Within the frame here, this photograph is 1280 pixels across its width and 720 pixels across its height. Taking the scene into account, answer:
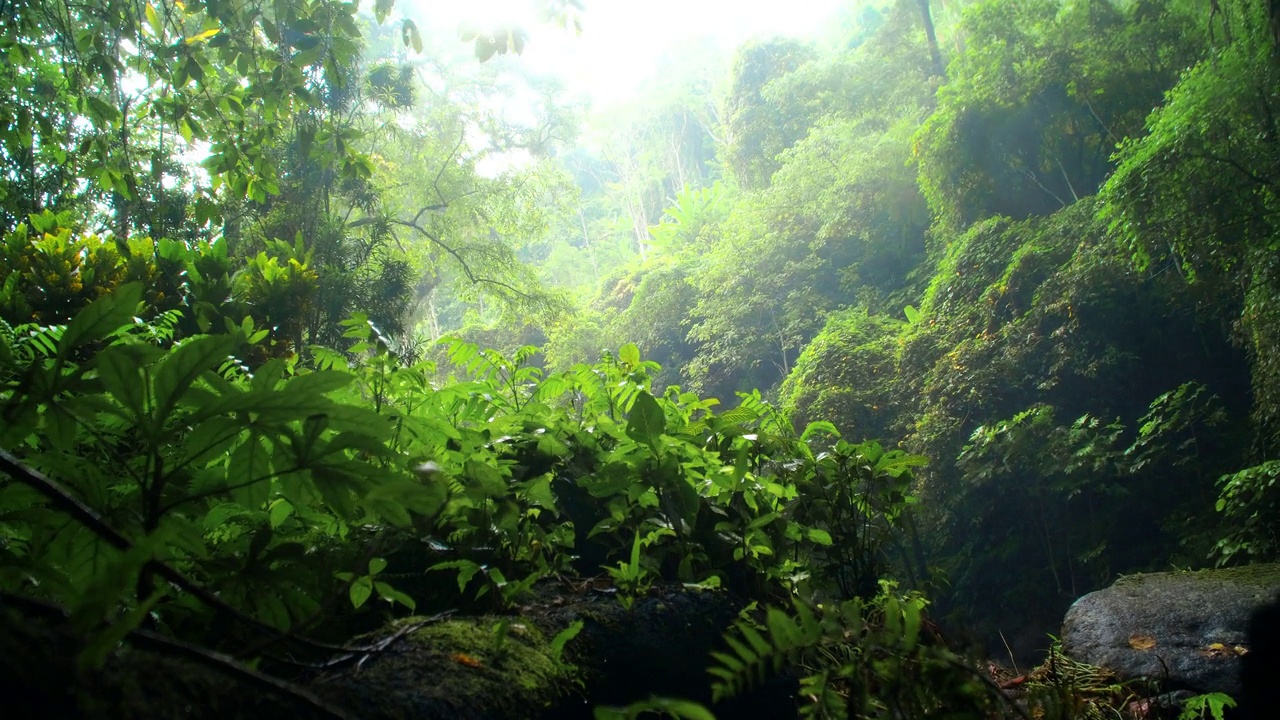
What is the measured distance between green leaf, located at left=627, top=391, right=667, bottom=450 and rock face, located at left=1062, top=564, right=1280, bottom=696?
78.6 inches

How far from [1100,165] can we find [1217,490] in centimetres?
552

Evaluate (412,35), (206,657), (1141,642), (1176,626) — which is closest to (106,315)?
(206,657)

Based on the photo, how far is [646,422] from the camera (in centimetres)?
144

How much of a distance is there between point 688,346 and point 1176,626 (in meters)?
14.8

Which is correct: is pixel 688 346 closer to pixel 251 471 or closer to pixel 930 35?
pixel 930 35

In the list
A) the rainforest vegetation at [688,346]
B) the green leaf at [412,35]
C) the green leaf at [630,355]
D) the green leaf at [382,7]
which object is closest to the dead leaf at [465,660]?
the rainforest vegetation at [688,346]

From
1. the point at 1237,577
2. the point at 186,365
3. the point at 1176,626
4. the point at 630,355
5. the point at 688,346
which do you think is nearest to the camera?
the point at 186,365

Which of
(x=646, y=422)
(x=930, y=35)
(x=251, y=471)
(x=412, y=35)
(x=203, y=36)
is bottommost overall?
(x=646, y=422)

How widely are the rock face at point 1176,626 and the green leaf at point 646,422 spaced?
2.00 meters

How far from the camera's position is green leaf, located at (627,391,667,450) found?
1427 millimetres

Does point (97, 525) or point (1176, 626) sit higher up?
point (97, 525)

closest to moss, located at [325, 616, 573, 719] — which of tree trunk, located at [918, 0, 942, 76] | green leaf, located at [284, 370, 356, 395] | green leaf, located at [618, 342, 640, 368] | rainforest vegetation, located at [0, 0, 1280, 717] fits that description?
rainforest vegetation, located at [0, 0, 1280, 717]

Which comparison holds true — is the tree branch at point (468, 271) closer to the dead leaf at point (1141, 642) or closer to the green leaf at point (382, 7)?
the green leaf at point (382, 7)

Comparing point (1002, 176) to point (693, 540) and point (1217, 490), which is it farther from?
point (693, 540)
